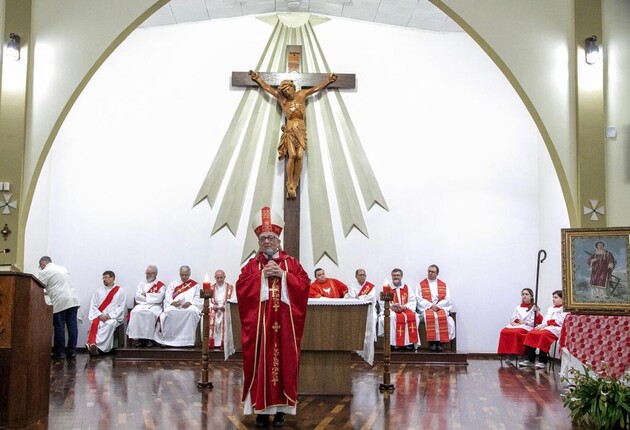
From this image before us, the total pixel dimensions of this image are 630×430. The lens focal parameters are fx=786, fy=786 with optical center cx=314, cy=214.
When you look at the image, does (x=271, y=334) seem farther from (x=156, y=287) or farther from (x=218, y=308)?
(x=156, y=287)

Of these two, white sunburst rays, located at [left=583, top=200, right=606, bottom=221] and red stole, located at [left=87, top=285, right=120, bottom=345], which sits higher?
white sunburst rays, located at [left=583, top=200, right=606, bottom=221]

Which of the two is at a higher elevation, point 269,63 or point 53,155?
point 269,63

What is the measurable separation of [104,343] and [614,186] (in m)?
6.75

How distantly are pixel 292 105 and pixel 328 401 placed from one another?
17.2 feet

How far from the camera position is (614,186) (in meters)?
6.95

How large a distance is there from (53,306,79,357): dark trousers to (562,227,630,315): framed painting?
6.39m

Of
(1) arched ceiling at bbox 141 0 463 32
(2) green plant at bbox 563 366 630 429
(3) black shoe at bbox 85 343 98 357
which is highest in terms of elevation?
(1) arched ceiling at bbox 141 0 463 32

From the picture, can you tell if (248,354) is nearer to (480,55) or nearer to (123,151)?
(123,151)

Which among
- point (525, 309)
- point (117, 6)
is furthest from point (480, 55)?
point (117, 6)

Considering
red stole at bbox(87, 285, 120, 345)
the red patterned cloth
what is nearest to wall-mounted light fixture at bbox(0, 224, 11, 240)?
red stole at bbox(87, 285, 120, 345)

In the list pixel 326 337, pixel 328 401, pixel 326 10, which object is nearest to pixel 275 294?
pixel 326 337

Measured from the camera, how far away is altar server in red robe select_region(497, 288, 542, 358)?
9750 millimetres

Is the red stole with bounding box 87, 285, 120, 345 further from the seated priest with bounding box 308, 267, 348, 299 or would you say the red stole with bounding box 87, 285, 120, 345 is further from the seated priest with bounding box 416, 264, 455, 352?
the seated priest with bounding box 416, 264, 455, 352

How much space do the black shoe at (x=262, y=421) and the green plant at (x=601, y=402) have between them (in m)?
2.11
